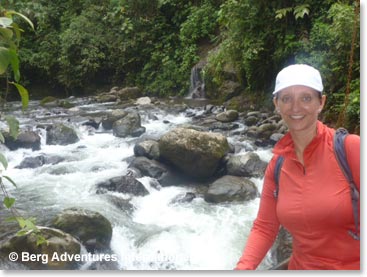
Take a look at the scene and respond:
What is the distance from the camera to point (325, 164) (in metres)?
1.08

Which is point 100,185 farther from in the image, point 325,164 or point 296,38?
point 296,38

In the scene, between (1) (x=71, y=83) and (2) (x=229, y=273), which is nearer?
(2) (x=229, y=273)

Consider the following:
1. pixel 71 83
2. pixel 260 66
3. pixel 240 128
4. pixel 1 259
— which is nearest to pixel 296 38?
pixel 260 66

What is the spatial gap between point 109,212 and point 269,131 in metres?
2.54

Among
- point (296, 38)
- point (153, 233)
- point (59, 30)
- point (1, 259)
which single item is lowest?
point (153, 233)

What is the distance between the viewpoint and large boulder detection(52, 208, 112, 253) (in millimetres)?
2768

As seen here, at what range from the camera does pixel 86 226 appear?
9.40ft

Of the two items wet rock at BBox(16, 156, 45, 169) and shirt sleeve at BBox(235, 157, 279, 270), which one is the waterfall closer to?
wet rock at BBox(16, 156, 45, 169)

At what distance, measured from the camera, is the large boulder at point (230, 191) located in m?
3.76

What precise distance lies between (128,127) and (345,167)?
5.01m

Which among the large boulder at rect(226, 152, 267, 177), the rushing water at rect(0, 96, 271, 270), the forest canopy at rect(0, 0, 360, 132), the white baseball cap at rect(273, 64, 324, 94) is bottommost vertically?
the rushing water at rect(0, 96, 271, 270)

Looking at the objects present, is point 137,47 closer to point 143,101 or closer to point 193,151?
point 143,101

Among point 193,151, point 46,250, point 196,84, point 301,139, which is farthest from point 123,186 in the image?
point 196,84

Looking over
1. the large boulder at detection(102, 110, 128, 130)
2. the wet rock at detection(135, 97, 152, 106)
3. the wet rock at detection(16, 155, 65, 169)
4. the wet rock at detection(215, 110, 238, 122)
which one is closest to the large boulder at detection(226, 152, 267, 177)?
the wet rock at detection(215, 110, 238, 122)
